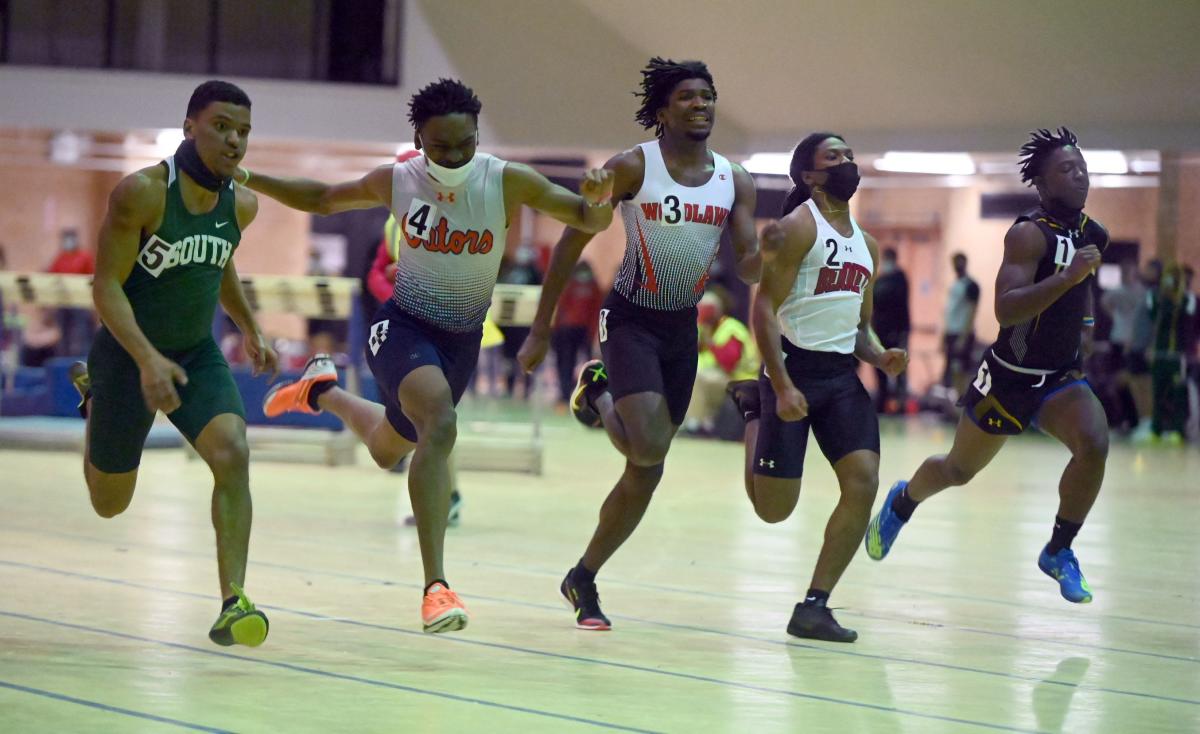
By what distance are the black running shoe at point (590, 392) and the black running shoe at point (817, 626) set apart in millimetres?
1095

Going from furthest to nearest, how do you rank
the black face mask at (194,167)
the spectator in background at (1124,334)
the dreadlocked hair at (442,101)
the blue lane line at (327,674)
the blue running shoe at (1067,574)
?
1. the spectator in background at (1124,334)
2. the blue running shoe at (1067,574)
3. the dreadlocked hair at (442,101)
4. the black face mask at (194,167)
5. the blue lane line at (327,674)

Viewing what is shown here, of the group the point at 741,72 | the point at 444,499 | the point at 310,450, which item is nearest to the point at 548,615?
the point at 444,499

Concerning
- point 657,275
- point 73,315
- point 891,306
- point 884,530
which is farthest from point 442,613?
point 73,315

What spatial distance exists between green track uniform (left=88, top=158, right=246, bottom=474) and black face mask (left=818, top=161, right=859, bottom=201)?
85.8 inches

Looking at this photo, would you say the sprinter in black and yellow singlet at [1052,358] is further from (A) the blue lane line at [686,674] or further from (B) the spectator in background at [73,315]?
(B) the spectator in background at [73,315]

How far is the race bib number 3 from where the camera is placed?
5.85 metres

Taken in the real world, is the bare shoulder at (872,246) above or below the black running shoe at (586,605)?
above

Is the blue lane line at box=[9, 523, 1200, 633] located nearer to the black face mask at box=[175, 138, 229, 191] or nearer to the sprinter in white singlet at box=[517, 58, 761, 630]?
the sprinter in white singlet at box=[517, 58, 761, 630]

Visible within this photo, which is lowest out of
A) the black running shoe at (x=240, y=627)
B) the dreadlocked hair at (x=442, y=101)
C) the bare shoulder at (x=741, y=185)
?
the black running shoe at (x=240, y=627)

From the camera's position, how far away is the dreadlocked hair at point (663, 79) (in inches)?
241

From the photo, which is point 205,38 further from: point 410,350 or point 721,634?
point 721,634

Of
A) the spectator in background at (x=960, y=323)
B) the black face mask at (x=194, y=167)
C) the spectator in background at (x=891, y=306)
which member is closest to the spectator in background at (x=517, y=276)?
the spectator in background at (x=891, y=306)

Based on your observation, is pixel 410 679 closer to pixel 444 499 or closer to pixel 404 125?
pixel 444 499

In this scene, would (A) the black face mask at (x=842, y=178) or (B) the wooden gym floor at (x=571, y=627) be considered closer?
(B) the wooden gym floor at (x=571, y=627)
